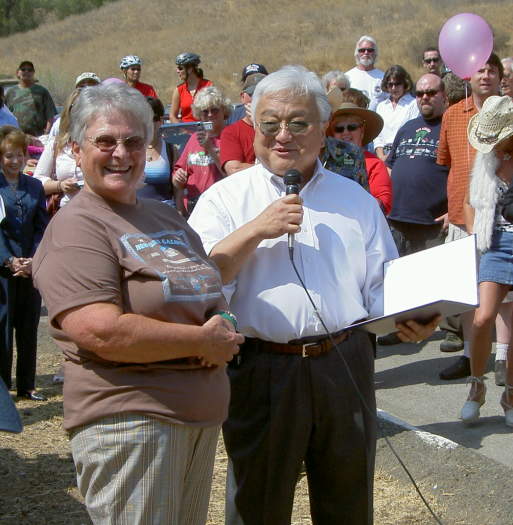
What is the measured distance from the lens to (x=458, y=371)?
6785 mm

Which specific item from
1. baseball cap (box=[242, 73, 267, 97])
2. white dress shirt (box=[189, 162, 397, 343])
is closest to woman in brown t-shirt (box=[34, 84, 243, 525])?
white dress shirt (box=[189, 162, 397, 343])

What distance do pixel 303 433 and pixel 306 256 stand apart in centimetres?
65

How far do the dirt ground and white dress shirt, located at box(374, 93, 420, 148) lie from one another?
198 inches

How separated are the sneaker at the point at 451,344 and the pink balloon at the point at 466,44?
2192 mm

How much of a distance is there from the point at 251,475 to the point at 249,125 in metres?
3.95

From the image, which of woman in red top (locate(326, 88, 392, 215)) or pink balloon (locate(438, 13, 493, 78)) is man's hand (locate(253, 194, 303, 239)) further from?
pink balloon (locate(438, 13, 493, 78))

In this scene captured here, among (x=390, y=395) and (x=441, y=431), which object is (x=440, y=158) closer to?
(x=390, y=395)

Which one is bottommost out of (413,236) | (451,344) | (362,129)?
(451,344)

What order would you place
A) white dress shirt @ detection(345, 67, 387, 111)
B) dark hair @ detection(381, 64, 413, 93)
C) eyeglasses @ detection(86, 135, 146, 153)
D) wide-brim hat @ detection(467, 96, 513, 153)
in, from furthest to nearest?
white dress shirt @ detection(345, 67, 387, 111) < dark hair @ detection(381, 64, 413, 93) < wide-brim hat @ detection(467, 96, 513, 153) < eyeglasses @ detection(86, 135, 146, 153)

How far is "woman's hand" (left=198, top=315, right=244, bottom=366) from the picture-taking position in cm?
273

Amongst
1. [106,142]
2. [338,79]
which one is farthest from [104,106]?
[338,79]

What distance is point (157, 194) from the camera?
7547 millimetres

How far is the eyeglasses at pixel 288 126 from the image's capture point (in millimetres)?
3219

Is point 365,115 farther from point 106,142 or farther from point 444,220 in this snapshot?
point 106,142
